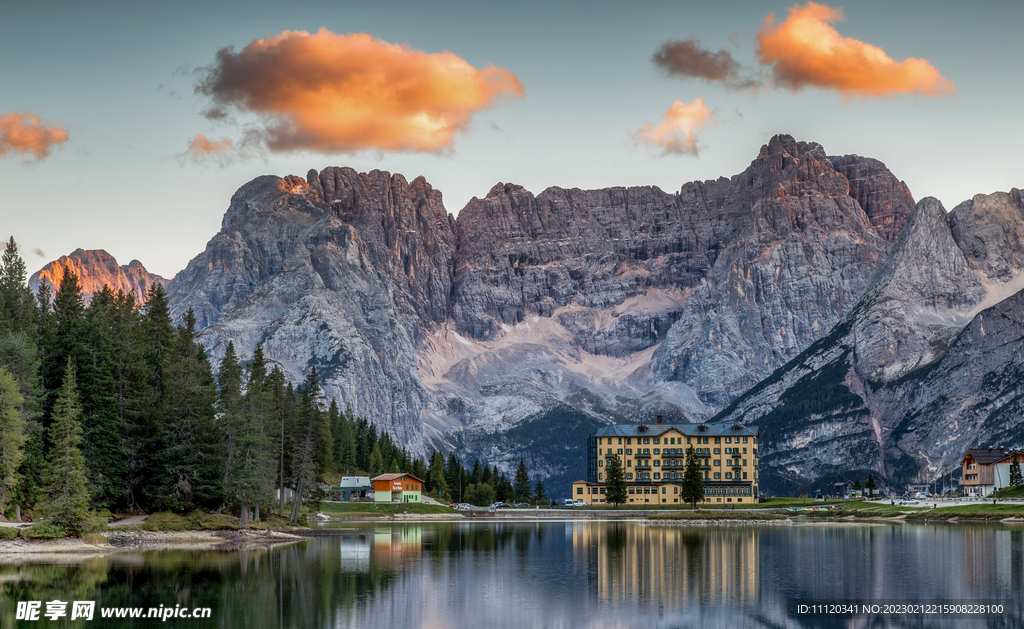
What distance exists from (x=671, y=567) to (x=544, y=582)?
1200cm

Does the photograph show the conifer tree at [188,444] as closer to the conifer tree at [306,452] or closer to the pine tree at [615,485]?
the conifer tree at [306,452]

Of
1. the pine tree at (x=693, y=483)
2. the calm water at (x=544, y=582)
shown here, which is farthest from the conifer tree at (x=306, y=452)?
→ the pine tree at (x=693, y=483)

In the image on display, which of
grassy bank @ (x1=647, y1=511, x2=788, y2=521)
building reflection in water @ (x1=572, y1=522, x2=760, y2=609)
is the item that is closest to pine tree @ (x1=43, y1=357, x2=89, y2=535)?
building reflection in water @ (x1=572, y1=522, x2=760, y2=609)

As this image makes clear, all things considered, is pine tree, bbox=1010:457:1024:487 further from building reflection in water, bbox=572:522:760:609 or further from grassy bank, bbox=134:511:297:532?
grassy bank, bbox=134:511:297:532

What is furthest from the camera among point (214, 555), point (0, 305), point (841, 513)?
point (841, 513)

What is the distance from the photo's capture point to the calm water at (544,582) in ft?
Answer: 157

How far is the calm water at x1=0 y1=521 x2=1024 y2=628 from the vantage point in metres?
47.8

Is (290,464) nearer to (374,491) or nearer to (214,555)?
(214,555)

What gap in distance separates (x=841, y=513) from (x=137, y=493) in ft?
325

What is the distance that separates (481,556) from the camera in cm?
8219

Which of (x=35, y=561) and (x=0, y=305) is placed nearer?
(x=35, y=561)

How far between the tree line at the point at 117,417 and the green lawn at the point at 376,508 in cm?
5373

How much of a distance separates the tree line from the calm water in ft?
42.4

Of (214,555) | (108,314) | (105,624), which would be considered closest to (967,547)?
(214,555)
